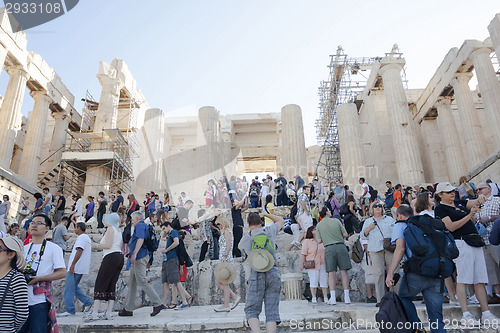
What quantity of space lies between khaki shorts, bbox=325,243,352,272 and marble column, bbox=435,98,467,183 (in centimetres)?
1785

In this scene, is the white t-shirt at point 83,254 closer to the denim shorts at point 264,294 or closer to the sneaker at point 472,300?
the denim shorts at point 264,294

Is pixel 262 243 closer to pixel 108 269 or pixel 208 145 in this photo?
pixel 108 269

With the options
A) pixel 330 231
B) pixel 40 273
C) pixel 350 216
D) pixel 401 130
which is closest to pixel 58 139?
pixel 350 216

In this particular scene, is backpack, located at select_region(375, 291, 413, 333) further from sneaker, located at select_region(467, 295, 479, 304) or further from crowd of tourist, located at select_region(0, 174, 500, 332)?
sneaker, located at select_region(467, 295, 479, 304)

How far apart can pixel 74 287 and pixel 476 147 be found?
68.1 ft

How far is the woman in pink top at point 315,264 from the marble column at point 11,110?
17.3m

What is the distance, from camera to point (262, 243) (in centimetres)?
442

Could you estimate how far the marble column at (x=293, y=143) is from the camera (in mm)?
20891

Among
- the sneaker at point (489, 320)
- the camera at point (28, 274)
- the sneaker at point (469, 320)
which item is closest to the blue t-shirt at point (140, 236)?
the camera at point (28, 274)

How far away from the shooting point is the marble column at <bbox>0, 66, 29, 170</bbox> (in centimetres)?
1823

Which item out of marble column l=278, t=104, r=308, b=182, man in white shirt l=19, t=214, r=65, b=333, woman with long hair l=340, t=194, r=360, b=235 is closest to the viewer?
man in white shirt l=19, t=214, r=65, b=333

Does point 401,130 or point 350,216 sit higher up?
point 401,130

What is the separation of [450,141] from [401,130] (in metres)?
3.83

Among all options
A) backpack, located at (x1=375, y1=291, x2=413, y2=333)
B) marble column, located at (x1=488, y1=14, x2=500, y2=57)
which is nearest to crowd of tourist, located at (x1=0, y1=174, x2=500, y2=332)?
backpack, located at (x1=375, y1=291, x2=413, y2=333)
